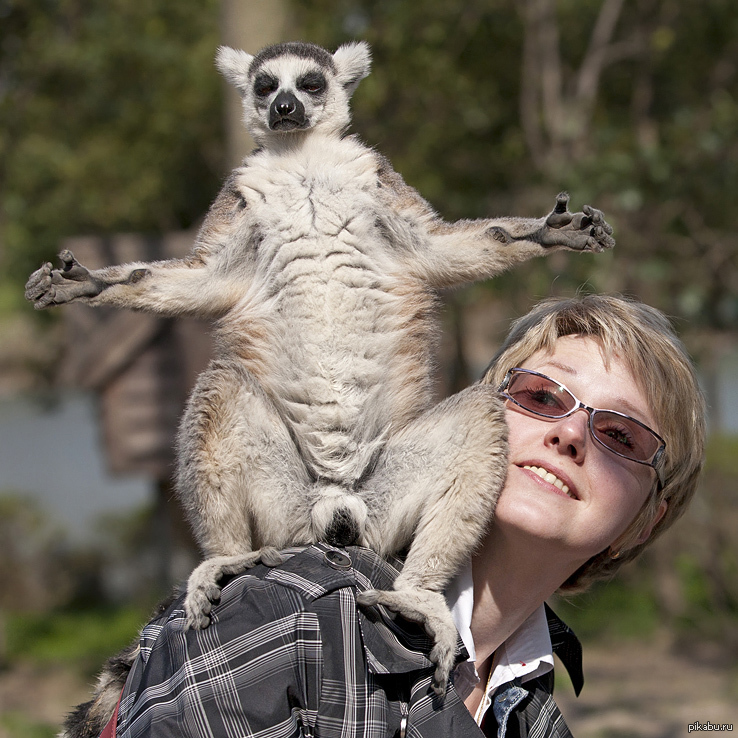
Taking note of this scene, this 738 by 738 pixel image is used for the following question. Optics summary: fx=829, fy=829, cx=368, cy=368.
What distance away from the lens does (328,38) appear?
7.00 metres

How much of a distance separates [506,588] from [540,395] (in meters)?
0.53

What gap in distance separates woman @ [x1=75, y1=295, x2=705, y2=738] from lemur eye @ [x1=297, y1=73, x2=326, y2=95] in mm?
1171

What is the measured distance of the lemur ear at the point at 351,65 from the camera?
10.4ft

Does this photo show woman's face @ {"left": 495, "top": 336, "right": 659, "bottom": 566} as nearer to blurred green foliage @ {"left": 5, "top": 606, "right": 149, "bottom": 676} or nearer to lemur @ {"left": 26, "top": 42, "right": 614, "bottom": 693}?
lemur @ {"left": 26, "top": 42, "right": 614, "bottom": 693}

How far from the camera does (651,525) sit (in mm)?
2447

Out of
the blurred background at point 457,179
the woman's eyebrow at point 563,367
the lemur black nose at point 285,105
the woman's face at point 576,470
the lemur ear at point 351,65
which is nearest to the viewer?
the woman's face at point 576,470

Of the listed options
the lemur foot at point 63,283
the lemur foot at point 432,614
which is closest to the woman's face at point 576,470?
the lemur foot at point 432,614

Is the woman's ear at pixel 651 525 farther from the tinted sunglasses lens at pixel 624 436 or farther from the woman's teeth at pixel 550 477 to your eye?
the woman's teeth at pixel 550 477

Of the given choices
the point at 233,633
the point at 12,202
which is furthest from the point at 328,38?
the point at 233,633

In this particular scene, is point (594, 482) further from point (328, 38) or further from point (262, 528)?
point (328, 38)

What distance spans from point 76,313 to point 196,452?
526 centimetres

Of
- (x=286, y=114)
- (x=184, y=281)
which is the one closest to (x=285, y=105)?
(x=286, y=114)

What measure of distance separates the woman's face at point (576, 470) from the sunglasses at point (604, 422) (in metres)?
0.02

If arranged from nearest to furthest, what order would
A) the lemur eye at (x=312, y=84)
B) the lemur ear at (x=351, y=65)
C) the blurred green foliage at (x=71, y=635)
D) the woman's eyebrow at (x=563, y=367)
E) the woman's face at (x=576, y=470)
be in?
the woman's face at (x=576, y=470), the woman's eyebrow at (x=563, y=367), the lemur eye at (x=312, y=84), the lemur ear at (x=351, y=65), the blurred green foliage at (x=71, y=635)
